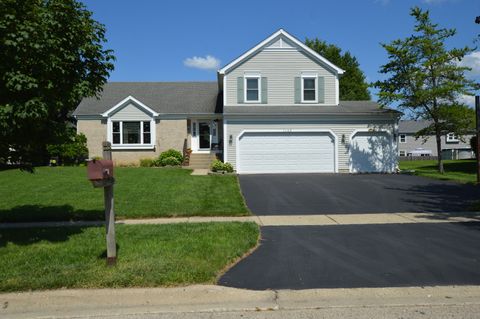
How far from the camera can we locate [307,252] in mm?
7805

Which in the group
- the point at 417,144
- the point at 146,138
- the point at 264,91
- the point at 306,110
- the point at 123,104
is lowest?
the point at 146,138

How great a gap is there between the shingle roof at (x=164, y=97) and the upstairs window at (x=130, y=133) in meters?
1.44

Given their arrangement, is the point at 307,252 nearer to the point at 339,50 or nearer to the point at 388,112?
the point at 388,112

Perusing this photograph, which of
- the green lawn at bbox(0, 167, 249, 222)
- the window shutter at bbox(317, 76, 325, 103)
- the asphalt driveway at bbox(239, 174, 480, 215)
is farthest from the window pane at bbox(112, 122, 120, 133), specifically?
the window shutter at bbox(317, 76, 325, 103)

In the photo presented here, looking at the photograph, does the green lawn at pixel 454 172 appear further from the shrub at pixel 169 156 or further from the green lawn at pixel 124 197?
the shrub at pixel 169 156

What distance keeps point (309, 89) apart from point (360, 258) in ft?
62.8

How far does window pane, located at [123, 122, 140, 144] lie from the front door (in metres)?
3.73

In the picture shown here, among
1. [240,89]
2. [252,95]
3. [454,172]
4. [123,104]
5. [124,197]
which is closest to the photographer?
[124,197]

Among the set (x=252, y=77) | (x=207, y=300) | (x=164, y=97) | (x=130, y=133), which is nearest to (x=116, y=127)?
(x=130, y=133)

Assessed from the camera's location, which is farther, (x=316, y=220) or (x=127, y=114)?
(x=127, y=114)

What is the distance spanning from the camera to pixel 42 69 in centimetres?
734

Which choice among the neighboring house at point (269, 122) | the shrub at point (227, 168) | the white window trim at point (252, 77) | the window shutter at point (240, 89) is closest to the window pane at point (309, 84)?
the neighboring house at point (269, 122)

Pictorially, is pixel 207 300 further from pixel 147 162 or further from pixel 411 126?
pixel 411 126

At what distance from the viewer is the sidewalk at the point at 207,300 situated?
5.39 meters
